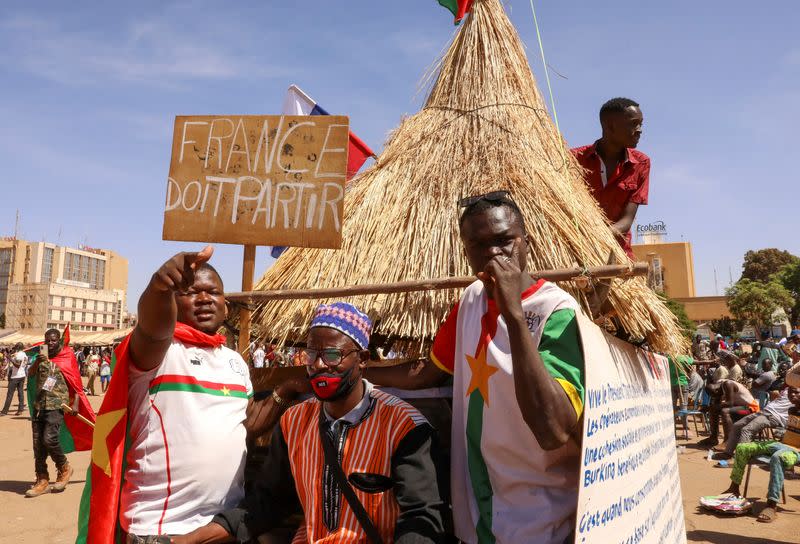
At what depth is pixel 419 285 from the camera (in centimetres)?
288

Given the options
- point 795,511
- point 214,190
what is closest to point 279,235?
point 214,190

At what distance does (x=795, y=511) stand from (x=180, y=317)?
323 inches

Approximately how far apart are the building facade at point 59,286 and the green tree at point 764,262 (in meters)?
77.8

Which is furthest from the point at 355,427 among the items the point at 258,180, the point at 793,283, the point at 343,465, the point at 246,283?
the point at 793,283

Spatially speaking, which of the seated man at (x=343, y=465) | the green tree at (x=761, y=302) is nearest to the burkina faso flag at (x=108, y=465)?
the seated man at (x=343, y=465)

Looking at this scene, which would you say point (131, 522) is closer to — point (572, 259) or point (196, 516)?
point (196, 516)

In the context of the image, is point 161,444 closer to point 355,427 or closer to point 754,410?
point 355,427

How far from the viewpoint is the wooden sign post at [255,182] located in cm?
326

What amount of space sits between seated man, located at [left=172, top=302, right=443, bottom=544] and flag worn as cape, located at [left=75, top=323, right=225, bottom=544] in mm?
285

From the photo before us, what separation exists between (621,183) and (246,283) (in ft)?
8.68

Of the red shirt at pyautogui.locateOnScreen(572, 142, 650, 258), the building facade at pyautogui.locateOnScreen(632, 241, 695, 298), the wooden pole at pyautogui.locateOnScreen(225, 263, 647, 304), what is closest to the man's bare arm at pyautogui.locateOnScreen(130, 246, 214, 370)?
the wooden pole at pyautogui.locateOnScreen(225, 263, 647, 304)

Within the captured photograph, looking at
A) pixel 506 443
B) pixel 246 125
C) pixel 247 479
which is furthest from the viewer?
pixel 246 125

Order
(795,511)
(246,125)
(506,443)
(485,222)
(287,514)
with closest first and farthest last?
(506,443)
(485,222)
(287,514)
(246,125)
(795,511)

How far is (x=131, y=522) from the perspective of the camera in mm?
2408
